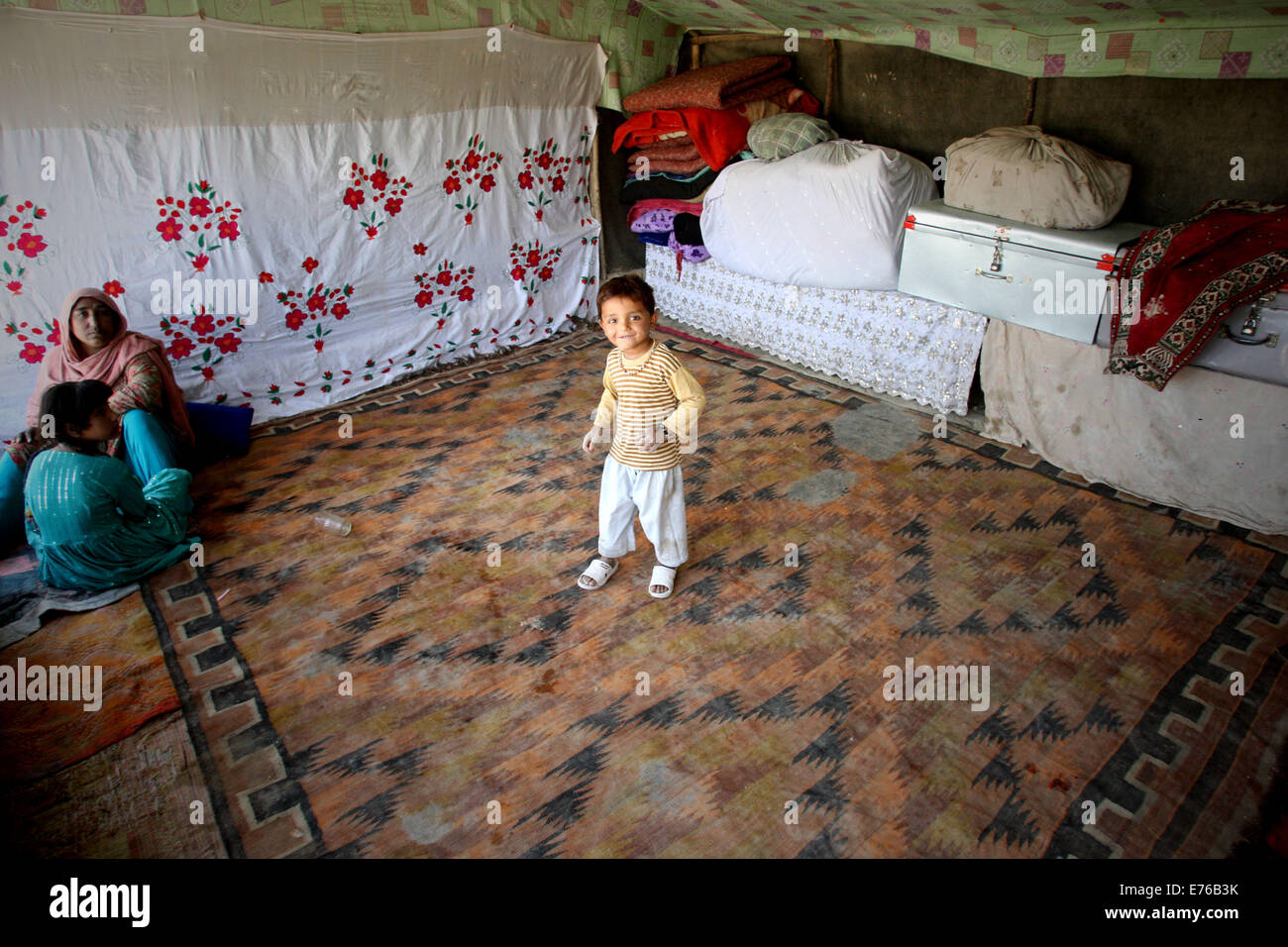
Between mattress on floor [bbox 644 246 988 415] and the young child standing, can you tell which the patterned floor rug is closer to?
the young child standing

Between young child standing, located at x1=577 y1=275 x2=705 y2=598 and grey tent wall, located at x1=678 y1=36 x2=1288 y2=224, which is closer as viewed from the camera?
young child standing, located at x1=577 y1=275 x2=705 y2=598

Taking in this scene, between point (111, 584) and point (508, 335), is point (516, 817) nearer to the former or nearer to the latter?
point (111, 584)

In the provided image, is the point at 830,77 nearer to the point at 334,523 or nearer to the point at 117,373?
the point at 334,523

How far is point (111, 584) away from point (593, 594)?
1679mm

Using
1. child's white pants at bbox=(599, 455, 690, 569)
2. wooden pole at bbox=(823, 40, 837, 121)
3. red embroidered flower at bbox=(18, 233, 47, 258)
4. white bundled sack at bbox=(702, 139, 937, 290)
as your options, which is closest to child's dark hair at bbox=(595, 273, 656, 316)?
child's white pants at bbox=(599, 455, 690, 569)

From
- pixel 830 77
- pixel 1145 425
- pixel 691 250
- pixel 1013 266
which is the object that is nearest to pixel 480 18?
pixel 691 250

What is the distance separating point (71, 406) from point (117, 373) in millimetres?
682

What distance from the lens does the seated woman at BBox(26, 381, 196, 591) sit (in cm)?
257

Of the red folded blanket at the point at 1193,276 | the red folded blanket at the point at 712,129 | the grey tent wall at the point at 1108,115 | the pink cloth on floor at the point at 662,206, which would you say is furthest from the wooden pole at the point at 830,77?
the red folded blanket at the point at 1193,276

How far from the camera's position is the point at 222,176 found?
364 cm

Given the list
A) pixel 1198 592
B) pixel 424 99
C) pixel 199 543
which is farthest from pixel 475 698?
pixel 424 99

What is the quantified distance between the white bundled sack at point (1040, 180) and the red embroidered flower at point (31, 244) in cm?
394

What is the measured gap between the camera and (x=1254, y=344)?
2.71m

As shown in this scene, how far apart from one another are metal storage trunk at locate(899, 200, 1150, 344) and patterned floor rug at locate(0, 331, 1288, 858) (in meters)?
0.63
